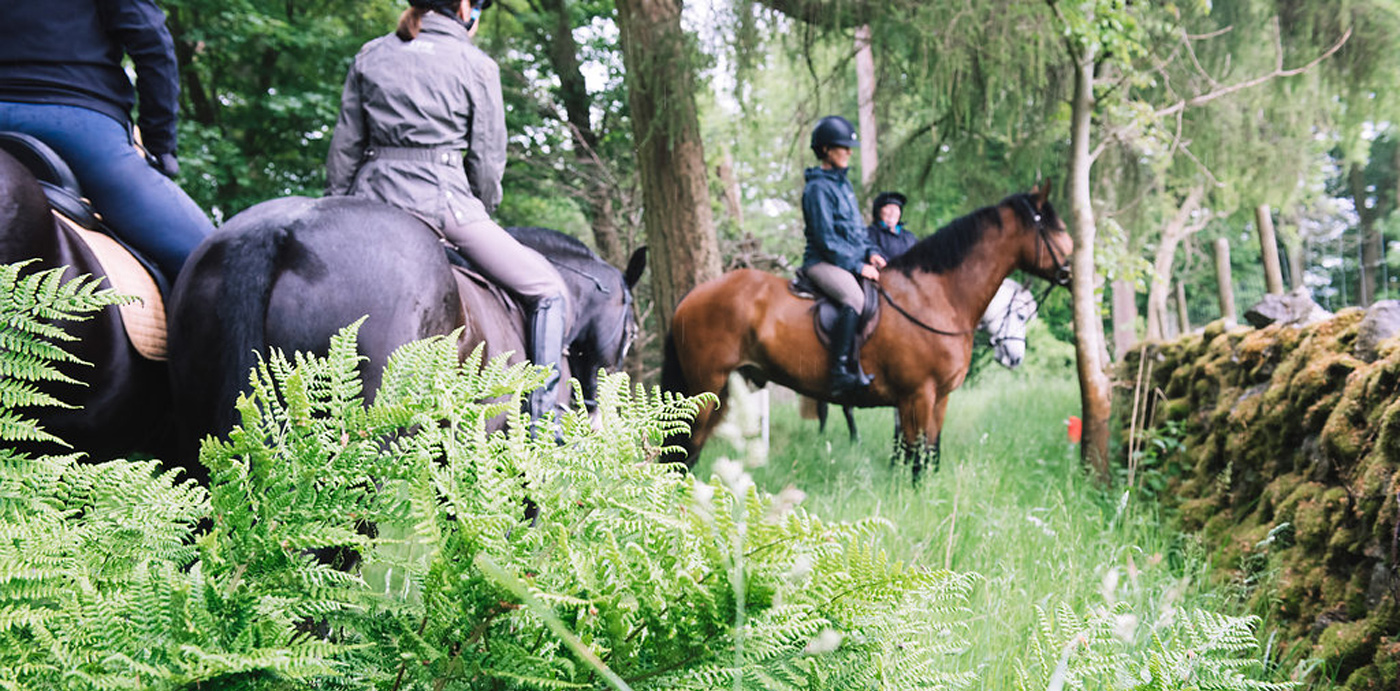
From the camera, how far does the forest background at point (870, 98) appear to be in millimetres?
5973

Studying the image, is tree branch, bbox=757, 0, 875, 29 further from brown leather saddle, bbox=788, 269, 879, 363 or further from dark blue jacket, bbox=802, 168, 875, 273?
brown leather saddle, bbox=788, 269, 879, 363

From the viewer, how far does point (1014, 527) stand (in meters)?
3.70

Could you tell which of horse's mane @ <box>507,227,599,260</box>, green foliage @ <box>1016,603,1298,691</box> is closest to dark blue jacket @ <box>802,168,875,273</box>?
horse's mane @ <box>507,227,599,260</box>

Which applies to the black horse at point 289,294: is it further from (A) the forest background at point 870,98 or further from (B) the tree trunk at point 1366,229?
(B) the tree trunk at point 1366,229

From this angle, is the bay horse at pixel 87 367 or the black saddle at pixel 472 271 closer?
the bay horse at pixel 87 367

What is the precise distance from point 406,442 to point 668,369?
614cm

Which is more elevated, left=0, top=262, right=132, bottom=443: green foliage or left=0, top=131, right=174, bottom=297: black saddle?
left=0, top=131, right=174, bottom=297: black saddle

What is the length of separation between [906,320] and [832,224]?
37.5 inches

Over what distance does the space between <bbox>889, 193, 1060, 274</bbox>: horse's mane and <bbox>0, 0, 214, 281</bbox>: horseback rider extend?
5091mm

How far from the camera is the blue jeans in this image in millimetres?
2650

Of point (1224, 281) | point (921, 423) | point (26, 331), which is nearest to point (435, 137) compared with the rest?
point (26, 331)

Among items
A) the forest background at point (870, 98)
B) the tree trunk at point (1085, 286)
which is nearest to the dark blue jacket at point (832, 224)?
the forest background at point (870, 98)

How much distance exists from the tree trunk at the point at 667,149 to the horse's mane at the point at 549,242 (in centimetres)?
256

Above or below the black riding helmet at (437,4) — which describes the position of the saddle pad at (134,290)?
below
